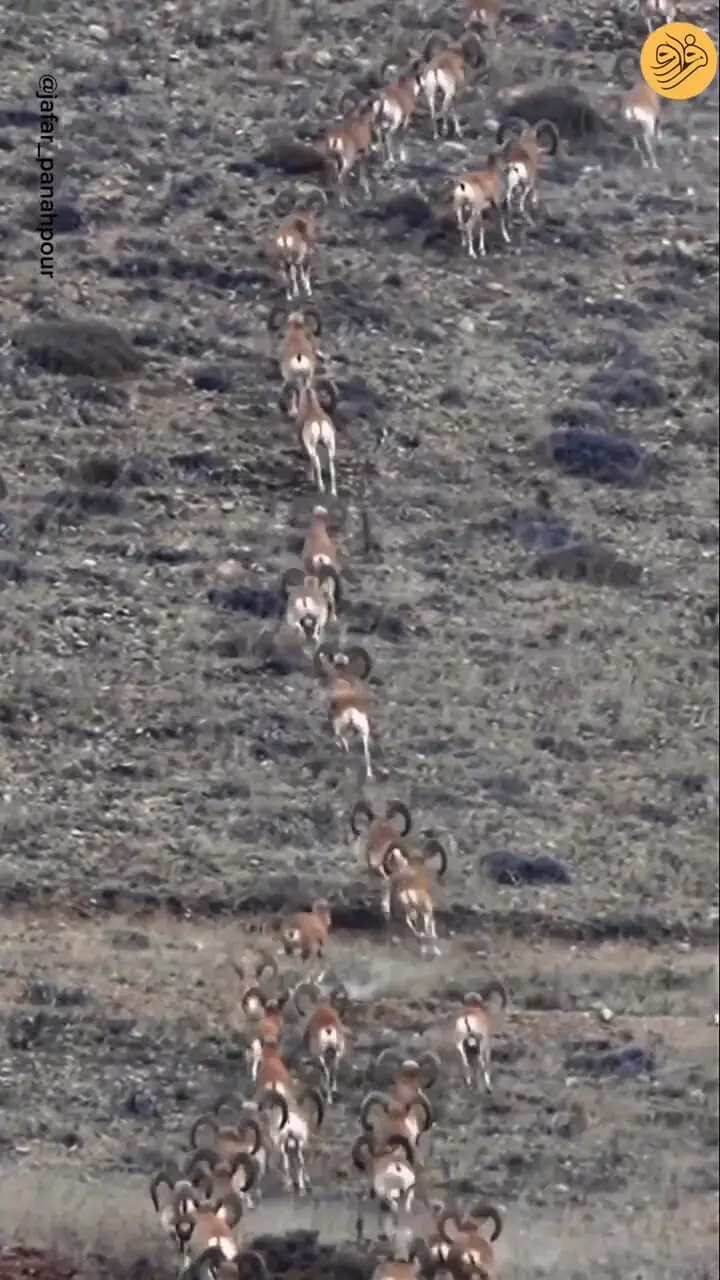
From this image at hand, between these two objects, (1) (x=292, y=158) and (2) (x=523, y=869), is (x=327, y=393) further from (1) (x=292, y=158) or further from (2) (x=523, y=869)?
(2) (x=523, y=869)

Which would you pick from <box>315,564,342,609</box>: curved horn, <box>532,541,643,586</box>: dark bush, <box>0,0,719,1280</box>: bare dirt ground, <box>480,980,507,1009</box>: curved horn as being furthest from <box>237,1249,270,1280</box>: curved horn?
<box>532,541,643,586</box>: dark bush

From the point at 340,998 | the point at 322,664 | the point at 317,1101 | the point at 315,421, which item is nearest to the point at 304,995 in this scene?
the point at 340,998

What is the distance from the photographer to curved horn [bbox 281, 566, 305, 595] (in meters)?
2.72

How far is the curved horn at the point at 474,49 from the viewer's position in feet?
9.13

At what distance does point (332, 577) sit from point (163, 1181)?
1.16 metres

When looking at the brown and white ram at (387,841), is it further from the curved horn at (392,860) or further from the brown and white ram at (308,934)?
the brown and white ram at (308,934)

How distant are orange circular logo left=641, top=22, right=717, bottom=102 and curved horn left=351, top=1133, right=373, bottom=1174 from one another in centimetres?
211

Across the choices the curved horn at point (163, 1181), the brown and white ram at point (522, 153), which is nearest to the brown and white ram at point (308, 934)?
the curved horn at point (163, 1181)

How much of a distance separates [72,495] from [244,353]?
0.44m

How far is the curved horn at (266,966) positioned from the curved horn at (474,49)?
5.88 ft

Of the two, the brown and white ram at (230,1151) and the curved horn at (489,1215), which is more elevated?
the brown and white ram at (230,1151)

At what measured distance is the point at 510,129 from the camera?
2799 millimetres

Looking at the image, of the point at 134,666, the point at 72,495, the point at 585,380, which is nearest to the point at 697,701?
the point at 585,380

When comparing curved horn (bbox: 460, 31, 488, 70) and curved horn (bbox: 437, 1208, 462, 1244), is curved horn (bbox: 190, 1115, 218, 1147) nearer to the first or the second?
curved horn (bbox: 437, 1208, 462, 1244)
